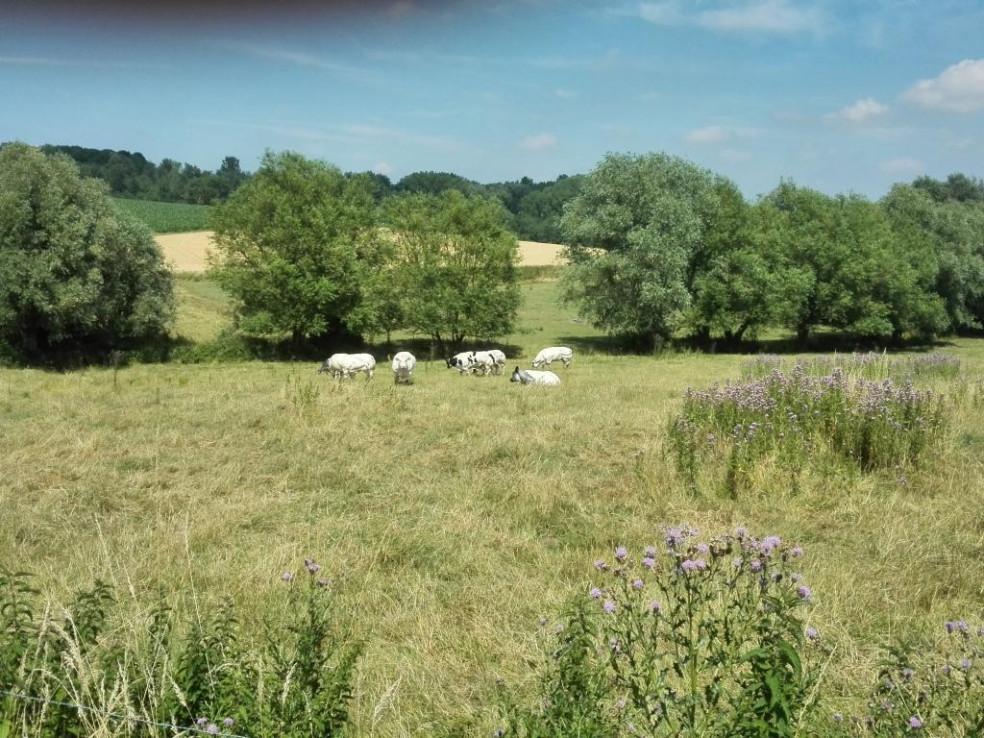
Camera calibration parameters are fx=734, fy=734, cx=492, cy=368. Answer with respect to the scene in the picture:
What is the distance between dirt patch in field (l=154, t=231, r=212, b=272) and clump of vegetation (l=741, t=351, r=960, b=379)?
142 feet

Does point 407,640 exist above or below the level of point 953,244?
below

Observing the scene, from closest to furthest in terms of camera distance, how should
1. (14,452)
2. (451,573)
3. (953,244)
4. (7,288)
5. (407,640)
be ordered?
1. (407,640)
2. (451,573)
3. (14,452)
4. (7,288)
5. (953,244)

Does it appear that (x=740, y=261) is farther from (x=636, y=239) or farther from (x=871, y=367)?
(x=871, y=367)

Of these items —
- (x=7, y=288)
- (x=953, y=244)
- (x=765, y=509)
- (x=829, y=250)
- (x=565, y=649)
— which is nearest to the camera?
(x=565, y=649)

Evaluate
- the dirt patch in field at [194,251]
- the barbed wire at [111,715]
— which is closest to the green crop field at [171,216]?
the dirt patch in field at [194,251]

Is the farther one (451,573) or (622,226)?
(622,226)

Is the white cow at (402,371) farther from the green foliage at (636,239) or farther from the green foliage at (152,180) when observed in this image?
the green foliage at (152,180)

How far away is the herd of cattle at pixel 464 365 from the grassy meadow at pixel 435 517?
9.21 metres

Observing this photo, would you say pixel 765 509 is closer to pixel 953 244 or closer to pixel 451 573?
pixel 451 573

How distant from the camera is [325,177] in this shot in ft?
121

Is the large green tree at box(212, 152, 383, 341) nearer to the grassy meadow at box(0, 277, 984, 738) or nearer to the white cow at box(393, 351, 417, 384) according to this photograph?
the white cow at box(393, 351, 417, 384)

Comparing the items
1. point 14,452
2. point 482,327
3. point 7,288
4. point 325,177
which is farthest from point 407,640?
point 325,177

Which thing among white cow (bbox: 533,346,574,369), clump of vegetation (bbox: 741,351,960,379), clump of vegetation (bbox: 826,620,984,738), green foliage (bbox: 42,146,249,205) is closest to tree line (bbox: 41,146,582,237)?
green foliage (bbox: 42,146,249,205)

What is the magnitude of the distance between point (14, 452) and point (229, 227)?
26.6 meters
